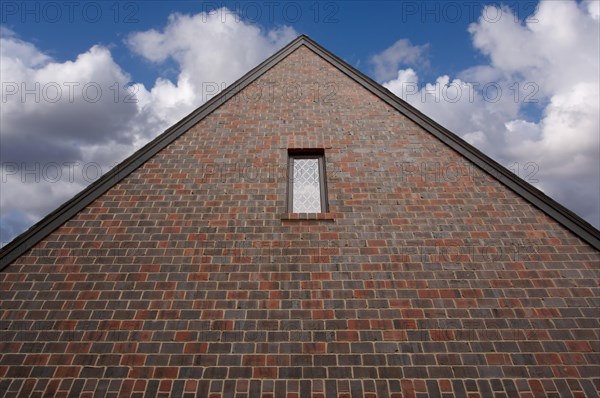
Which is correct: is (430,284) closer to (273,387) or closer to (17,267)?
(273,387)

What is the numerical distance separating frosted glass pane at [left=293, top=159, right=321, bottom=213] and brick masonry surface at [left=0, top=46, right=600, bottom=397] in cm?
29

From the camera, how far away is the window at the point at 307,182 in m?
4.95

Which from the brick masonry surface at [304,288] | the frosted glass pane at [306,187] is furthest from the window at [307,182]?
the brick masonry surface at [304,288]

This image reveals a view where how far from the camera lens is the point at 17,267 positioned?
4.15 metres

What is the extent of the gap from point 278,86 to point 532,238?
18.4 feet

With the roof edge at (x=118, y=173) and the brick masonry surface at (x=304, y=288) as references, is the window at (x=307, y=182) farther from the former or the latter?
the roof edge at (x=118, y=173)

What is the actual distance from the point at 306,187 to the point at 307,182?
122 millimetres

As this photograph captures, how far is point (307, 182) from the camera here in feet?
17.4

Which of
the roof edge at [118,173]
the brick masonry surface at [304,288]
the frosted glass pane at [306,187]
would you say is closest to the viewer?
the brick masonry surface at [304,288]

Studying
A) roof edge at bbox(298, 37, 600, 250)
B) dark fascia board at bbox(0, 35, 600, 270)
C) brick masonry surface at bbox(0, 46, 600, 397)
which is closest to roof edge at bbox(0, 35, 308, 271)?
dark fascia board at bbox(0, 35, 600, 270)

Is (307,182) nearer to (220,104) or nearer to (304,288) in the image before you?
(304,288)

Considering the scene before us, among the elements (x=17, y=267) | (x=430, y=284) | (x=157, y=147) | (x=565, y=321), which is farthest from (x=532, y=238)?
(x=17, y=267)

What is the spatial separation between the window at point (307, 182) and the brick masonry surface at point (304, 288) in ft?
0.63

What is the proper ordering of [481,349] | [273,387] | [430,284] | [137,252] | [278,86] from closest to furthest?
[273,387] < [481,349] < [430,284] < [137,252] < [278,86]
